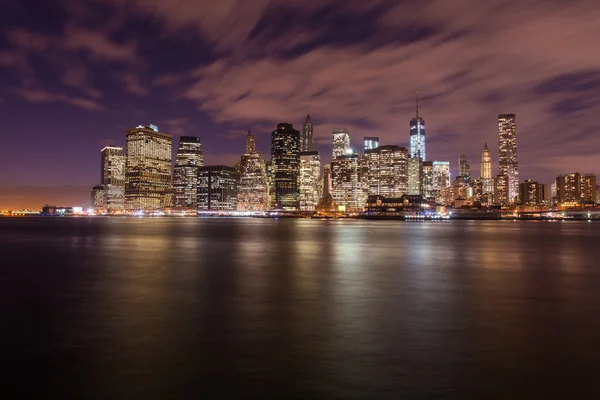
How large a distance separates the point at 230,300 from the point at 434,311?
10.9m

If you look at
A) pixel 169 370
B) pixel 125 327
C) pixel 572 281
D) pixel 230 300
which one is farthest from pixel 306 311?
pixel 572 281

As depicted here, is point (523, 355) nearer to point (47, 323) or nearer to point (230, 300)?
point (230, 300)

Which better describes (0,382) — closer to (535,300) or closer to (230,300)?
(230,300)

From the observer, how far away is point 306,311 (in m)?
23.2

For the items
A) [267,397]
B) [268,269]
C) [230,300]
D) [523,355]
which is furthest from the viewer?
[268,269]

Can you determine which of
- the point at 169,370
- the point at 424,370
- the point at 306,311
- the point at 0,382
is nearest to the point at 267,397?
the point at 169,370

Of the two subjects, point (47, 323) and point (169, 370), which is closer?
point (169, 370)

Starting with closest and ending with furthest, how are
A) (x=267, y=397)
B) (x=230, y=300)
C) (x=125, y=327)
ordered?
(x=267, y=397) → (x=125, y=327) → (x=230, y=300)

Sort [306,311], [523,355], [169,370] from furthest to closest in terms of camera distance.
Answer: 1. [306,311]
2. [523,355]
3. [169,370]

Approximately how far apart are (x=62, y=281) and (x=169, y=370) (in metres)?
23.4

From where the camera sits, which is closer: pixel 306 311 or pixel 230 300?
pixel 306 311

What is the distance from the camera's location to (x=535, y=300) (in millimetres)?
26562

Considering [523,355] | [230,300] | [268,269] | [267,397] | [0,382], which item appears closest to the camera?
[267,397]

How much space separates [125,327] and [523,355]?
15240mm
